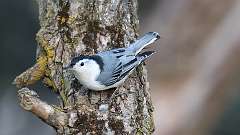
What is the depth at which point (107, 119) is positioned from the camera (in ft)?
12.8

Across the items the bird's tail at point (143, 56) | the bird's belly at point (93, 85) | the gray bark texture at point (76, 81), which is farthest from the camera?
the bird's tail at point (143, 56)

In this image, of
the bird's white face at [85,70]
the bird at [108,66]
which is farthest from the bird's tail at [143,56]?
the bird's white face at [85,70]

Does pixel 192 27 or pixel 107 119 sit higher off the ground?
pixel 192 27

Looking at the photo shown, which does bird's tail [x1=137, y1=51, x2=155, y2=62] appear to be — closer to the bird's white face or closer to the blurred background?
the bird's white face

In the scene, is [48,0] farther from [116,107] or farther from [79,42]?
[116,107]

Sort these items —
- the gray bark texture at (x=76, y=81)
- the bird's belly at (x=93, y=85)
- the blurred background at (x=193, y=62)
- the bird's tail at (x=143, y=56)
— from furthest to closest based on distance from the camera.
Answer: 1. the blurred background at (x=193, y=62)
2. the bird's tail at (x=143, y=56)
3. the bird's belly at (x=93, y=85)
4. the gray bark texture at (x=76, y=81)

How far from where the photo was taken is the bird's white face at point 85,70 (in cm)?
401

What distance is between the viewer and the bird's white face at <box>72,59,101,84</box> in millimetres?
4008

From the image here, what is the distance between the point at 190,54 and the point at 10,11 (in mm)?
3090

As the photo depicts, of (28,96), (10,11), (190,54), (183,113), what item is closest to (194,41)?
(190,54)

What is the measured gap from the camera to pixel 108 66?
13.8 feet

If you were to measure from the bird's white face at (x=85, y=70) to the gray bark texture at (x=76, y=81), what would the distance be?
7cm

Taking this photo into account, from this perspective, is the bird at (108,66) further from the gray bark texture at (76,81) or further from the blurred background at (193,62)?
the blurred background at (193,62)

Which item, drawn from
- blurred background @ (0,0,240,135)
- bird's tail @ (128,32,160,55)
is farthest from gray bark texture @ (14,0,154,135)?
blurred background @ (0,0,240,135)
